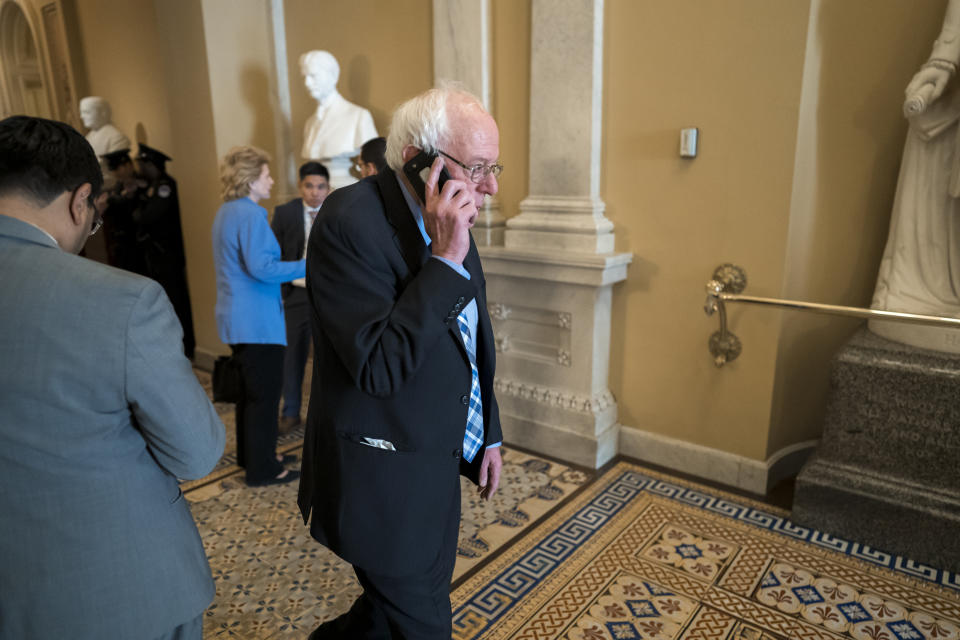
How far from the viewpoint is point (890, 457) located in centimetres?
271

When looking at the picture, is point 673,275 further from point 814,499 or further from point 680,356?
point 814,499

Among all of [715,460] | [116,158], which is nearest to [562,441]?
[715,460]

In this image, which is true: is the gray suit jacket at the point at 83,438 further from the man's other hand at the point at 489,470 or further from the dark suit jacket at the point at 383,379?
the man's other hand at the point at 489,470

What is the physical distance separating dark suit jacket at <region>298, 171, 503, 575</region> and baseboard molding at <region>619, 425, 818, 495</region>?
220 centimetres

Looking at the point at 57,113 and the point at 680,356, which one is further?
the point at 57,113

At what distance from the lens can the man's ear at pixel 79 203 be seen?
1156mm

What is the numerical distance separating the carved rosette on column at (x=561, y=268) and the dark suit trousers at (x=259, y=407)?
134 centimetres

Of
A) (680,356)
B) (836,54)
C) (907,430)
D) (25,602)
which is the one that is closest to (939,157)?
(836,54)

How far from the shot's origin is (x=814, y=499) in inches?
112

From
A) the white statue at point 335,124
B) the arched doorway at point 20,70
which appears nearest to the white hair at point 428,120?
the white statue at point 335,124

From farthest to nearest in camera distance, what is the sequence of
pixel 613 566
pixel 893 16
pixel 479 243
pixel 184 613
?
pixel 479 243, pixel 893 16, pixel 613 566, pixel 184 613

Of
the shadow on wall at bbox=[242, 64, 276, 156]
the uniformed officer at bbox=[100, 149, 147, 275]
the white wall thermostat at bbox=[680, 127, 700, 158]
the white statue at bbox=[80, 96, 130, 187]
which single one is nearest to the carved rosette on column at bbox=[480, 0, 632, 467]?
the white wall thermostat at bbox=[680, 127, 700, 158]

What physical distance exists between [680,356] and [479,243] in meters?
1.36

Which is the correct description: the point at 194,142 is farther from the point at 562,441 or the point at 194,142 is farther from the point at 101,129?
the point at 562,441
